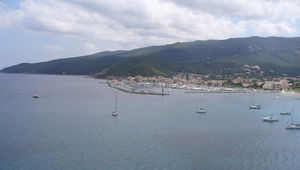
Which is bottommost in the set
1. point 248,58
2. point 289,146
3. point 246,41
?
point 289,146

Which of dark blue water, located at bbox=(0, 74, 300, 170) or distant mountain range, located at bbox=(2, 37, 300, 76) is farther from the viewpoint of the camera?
distant mountain range, located at bbox=(2, 37, 300, 76)

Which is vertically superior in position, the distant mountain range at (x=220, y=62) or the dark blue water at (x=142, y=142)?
the distant mountain range at (x=220, y=62)

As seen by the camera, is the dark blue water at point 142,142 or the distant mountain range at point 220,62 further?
the distant mountain range at point 220,62

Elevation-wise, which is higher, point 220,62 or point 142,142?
point 220,62

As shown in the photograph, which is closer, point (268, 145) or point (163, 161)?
point (163, 161)

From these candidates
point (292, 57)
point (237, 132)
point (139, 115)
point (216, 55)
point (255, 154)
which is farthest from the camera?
point (216, 55)

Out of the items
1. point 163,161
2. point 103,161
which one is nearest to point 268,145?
point 163,161

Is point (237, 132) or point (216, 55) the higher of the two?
point (216, 55)

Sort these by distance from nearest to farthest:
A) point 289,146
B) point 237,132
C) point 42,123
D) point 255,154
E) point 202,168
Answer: point 202,168, point 255,154, point 289,146, point 237,132, point 42,123

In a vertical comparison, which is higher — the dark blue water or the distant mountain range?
the distant mountain range

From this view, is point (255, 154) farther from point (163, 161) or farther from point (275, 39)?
point (275, 39)

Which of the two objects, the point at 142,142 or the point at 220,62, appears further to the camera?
the point at 220,62
